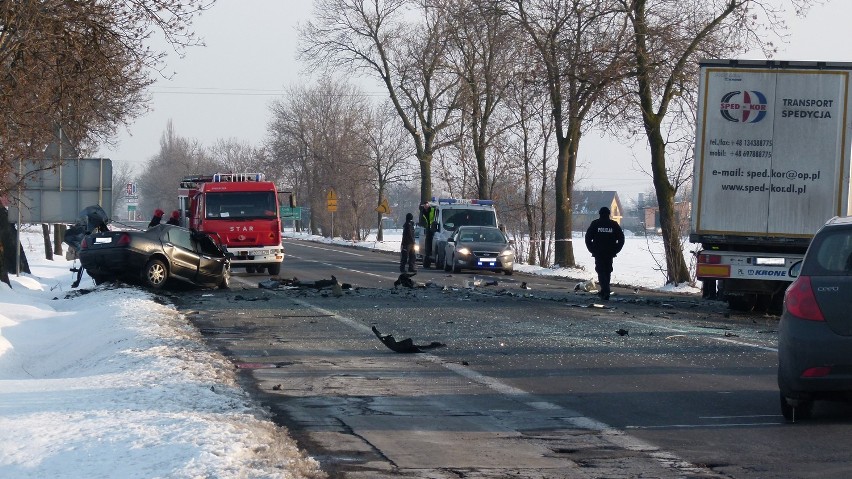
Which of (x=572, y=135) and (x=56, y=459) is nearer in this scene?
(x=56, y=459)

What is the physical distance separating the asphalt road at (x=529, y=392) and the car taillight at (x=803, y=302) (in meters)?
0.86

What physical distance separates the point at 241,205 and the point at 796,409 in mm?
23569

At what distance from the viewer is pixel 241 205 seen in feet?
100

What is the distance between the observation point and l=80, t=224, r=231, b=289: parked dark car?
2267 cm

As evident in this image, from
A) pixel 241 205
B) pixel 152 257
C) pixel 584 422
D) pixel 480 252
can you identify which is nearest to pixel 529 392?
pixel 584 422

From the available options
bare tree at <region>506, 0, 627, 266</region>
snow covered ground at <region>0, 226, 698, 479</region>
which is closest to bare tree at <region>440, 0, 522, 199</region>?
bare tree at <region>506, 0, 627, 266</region>

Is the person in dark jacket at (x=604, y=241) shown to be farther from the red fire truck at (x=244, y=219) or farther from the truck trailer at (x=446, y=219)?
the truck trailer at (x=446, y=219)

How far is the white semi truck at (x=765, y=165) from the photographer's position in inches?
699

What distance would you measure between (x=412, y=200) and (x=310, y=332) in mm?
151024

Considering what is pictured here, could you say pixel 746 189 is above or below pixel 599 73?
below

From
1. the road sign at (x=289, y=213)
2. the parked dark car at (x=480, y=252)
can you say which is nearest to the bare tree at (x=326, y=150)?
the road sign at (x=289, y=213)

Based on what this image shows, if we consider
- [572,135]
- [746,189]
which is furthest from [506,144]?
[746,189]

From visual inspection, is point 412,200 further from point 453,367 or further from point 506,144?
point 453,367

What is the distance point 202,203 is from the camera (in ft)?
99.0
